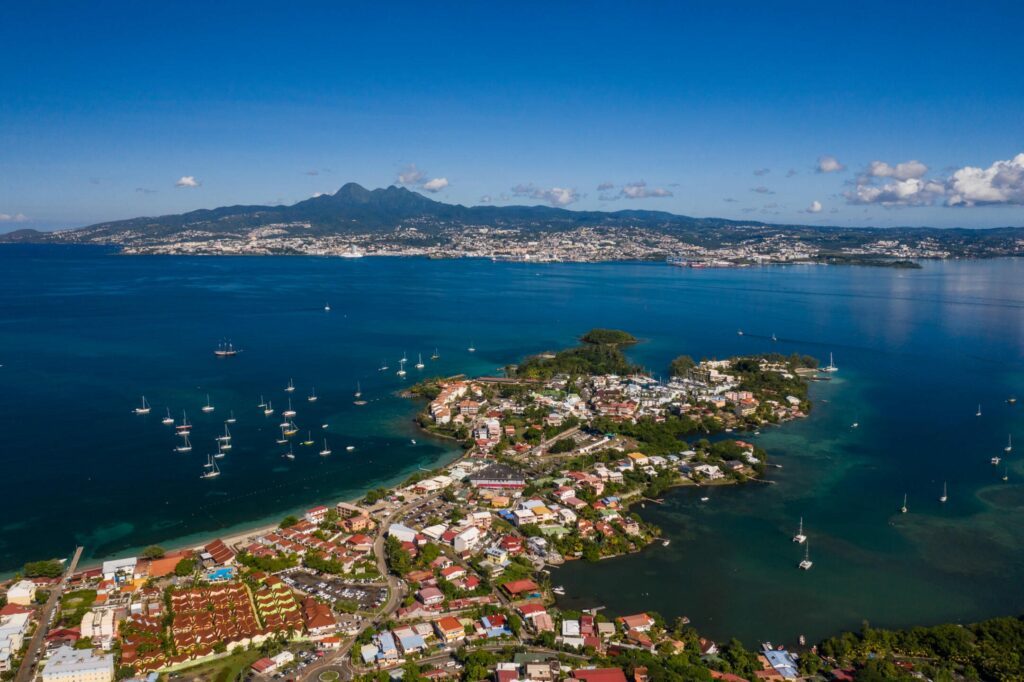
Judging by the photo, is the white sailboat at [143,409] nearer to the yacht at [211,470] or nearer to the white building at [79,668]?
the yacht at [211,470]

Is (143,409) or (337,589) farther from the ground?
(143,409)

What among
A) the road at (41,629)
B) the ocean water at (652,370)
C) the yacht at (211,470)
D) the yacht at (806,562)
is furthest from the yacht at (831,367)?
the road at (41,629)

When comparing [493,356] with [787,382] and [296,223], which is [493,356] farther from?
[296,223]

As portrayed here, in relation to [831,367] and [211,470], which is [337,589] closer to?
[211,470]

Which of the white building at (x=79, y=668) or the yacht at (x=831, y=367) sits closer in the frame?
the white building at (x=79, y=668)

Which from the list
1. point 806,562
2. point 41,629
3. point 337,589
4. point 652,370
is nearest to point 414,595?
point 337,589

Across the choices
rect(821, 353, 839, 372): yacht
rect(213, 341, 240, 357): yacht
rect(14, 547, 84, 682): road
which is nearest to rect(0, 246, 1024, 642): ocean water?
rect(213, 341, 240, 357): yacht

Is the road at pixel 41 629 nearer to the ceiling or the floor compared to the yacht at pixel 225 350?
nearer to the floor
